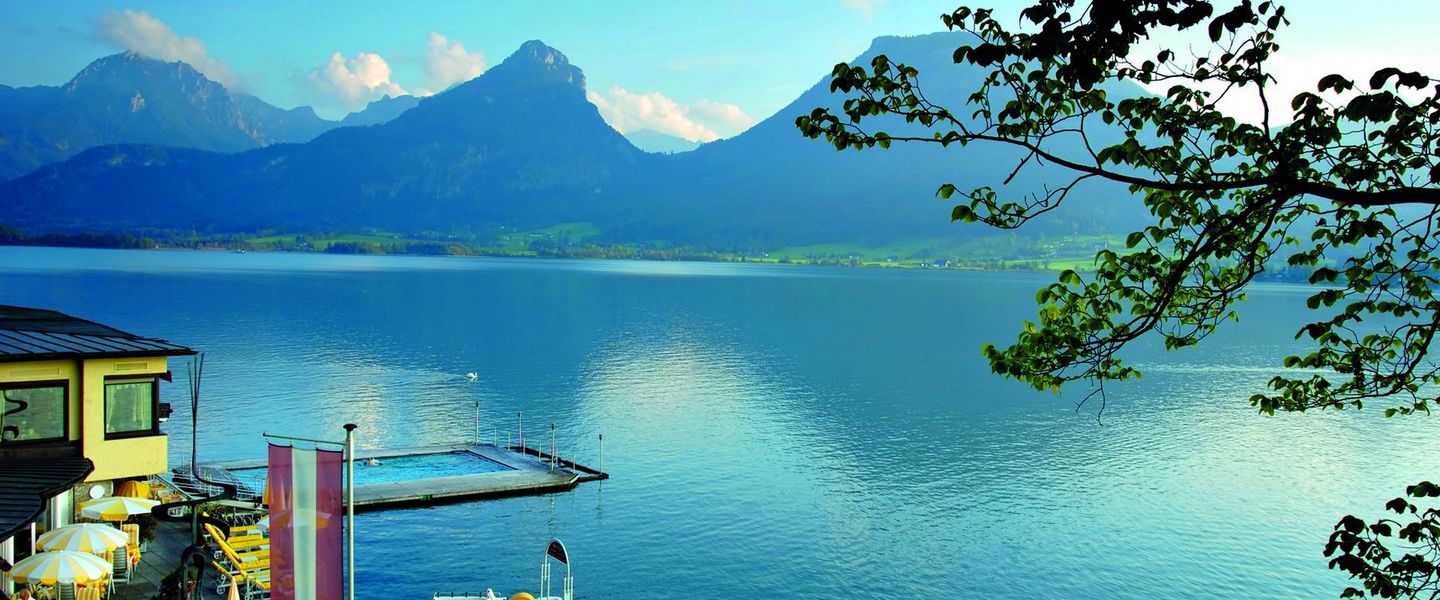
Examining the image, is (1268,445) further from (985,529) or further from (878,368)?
(878,368)

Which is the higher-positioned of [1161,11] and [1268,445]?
[1161,11]

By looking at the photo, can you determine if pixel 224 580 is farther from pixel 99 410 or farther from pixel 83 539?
pixel 83 539

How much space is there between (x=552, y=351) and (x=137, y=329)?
44528mm

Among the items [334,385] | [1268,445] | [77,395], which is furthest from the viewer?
[334,385]

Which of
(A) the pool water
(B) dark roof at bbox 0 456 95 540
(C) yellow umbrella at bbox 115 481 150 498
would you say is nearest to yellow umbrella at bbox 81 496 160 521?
(C) yellow umbrella at bbox 115 481 150 498

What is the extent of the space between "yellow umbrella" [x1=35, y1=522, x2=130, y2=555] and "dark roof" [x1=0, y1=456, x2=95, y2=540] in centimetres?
145

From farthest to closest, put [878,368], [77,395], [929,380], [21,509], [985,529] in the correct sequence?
[878,368] → [929,380] → [985,529] → [77,395] → [21,509]

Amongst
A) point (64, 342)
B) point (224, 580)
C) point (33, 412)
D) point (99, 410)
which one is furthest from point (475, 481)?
point (33, 412)

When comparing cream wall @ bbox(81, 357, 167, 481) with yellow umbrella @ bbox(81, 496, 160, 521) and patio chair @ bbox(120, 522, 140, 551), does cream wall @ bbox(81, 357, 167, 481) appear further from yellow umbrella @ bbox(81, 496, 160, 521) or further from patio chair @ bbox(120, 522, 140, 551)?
patio chair @ bbox(120, 522, 140, 551)

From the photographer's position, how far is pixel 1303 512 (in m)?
50.2

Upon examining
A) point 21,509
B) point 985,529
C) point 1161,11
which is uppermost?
point 1161,11

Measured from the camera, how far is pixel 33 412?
86.5ft

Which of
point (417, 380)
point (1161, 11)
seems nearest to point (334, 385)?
A: point (417, 380)

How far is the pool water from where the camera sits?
171 ft
